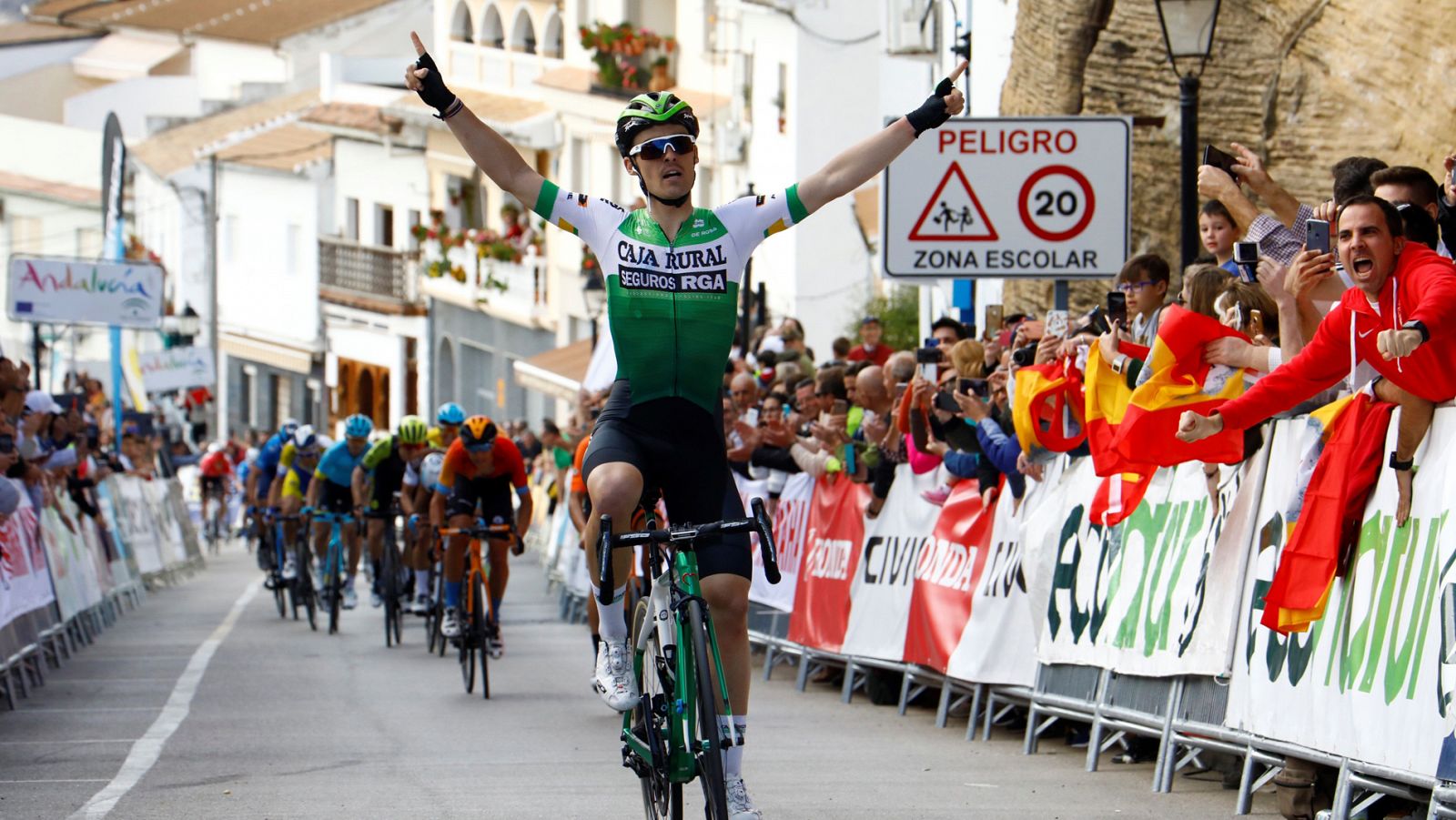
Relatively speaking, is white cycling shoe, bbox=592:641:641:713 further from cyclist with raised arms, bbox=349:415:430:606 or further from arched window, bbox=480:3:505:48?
arched window, bbox=480:3:505:48

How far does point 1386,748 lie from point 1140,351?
3.39 metres

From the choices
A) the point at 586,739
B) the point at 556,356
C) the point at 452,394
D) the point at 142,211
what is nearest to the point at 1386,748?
the point at 586,739

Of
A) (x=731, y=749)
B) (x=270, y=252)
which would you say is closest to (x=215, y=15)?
(x=270, y=252)

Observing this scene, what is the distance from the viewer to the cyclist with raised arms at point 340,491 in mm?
22312

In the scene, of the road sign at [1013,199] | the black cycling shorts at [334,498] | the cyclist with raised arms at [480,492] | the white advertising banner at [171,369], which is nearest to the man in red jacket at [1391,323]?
the road sign at [1013,199]

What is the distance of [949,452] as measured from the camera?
13445mm

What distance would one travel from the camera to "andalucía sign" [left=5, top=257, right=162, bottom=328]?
130 feet

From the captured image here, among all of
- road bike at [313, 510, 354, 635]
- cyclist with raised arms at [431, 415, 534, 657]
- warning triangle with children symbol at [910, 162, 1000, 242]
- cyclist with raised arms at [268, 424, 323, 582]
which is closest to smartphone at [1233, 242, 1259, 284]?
warning triangle with children symbol at [910, 162, 1000, 242]

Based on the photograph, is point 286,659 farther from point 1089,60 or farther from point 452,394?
point 452,394

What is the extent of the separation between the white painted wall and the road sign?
60.0 metres

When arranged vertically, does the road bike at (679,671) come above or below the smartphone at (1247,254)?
below

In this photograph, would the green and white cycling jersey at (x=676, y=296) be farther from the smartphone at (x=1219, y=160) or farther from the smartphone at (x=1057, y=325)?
the smartphone at (x=1057, y=325)

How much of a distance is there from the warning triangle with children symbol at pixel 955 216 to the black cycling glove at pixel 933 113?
678 cm

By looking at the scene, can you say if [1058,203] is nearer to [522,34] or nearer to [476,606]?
[476,606]
